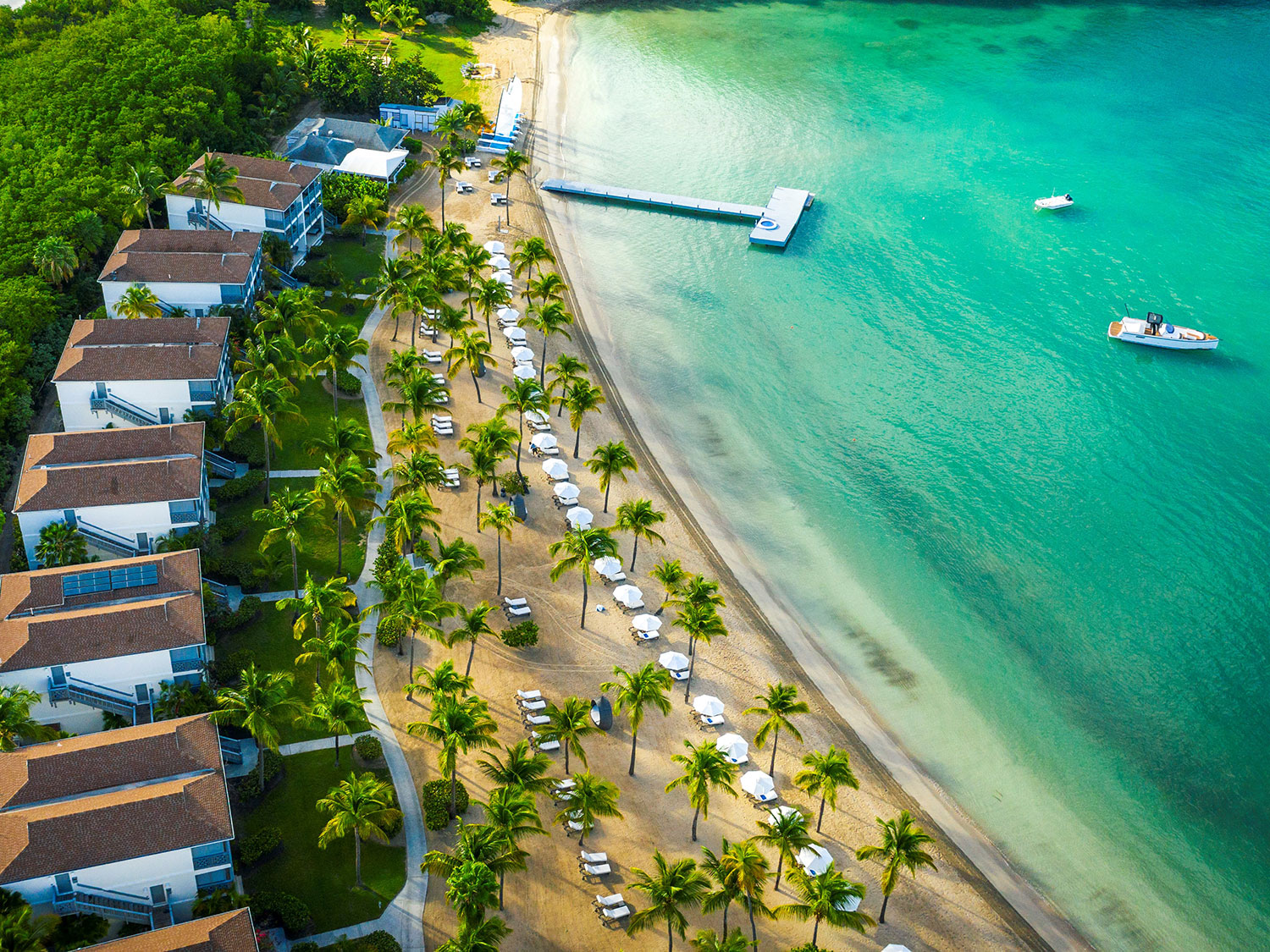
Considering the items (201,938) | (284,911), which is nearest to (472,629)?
(284,911)

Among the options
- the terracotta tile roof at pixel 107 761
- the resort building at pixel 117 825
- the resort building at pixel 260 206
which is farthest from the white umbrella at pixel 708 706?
the resort building at pixel 260 206

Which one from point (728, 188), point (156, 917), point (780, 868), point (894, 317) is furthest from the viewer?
point (728, 188)

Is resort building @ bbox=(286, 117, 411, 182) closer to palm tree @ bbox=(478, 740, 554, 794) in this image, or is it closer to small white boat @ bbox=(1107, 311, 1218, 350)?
palm tree @ bbox=(478, 740, 554, 794)

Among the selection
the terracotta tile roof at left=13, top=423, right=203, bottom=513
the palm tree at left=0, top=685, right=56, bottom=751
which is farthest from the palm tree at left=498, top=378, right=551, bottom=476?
the palm tree at left=0, top=685, right=56, bottom=751

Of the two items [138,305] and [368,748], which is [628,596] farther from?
[138,305]

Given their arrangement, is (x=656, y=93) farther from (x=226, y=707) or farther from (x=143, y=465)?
(x=226, y=707)

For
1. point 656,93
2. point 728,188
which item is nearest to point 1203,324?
point 728,188

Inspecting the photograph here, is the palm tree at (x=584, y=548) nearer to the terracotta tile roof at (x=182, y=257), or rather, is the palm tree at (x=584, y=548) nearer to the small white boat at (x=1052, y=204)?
the terracotta tile roof at (x=182, y=257)
